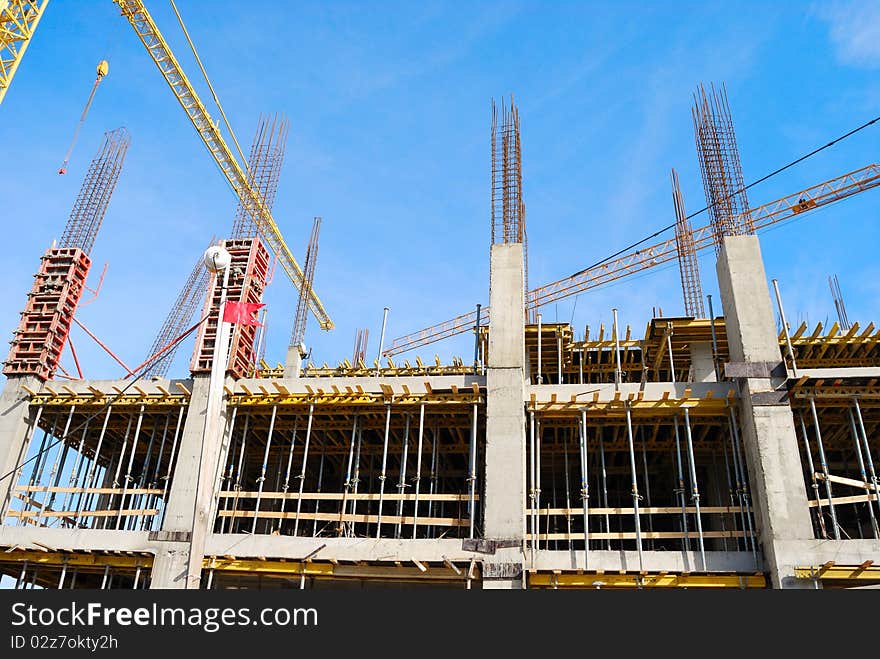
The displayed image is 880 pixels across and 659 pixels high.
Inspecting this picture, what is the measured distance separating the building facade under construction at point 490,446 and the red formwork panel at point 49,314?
0.08m

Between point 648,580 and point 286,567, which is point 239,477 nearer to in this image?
point 286,567

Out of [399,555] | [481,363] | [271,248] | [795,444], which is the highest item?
[271,248]

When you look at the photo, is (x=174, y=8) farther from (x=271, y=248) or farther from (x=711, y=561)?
(x=711, y=561)

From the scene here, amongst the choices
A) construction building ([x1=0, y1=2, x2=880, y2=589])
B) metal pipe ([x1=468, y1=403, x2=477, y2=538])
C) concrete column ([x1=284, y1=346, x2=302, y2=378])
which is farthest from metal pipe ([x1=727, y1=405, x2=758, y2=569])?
concrete column ([x1=284, y1=346, x2=302, y2=378])

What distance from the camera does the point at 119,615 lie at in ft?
40.2

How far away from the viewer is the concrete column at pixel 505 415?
1927 centimetres

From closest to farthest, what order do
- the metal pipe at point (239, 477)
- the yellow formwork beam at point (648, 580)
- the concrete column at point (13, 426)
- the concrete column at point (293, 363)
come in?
the yellow formwork beam at point (648, 580), the metal pipe at point (239, 477), the concrete column at point (13, 426), the concrete column at point (293, 363)

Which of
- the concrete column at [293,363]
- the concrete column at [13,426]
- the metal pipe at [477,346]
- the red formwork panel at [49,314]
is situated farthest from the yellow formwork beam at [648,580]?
the red formwork panel at [49,314]

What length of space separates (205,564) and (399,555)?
5.98m

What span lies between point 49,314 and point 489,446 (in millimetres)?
17406

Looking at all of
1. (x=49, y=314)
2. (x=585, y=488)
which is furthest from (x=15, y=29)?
(x=585, y=488)

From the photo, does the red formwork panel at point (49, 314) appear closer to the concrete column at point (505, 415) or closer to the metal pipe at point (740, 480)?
the concrete column at point (505, 415)

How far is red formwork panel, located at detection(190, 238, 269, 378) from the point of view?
24.0 meters

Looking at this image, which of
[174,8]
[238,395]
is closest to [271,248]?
[174,8]
